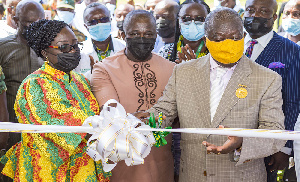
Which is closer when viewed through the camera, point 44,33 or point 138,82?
point 44,33

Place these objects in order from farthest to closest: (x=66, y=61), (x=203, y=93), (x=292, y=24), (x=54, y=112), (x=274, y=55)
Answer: (x=292, y=24), (x=274, y=55), (x=66, y=61), (x=54, y=112), (x=203, y=93)

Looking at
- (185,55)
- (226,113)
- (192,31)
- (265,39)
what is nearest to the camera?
(226,113)

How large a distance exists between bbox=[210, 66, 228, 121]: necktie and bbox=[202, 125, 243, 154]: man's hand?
0.35 m

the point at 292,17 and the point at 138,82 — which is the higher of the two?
the point at 292,17

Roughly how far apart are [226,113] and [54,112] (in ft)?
4.22

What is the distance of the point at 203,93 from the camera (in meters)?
2.78

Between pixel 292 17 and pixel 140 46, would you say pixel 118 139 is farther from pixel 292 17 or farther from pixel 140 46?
pixel 292 17

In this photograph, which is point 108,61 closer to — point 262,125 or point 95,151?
point 95,151

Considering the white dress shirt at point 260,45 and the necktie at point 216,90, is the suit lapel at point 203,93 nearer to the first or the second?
the necktie at point 216,90

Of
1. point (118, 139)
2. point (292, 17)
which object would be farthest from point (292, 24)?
point (118, 139)

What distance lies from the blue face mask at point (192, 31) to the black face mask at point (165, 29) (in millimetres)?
1184

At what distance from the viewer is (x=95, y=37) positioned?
4.87 meters

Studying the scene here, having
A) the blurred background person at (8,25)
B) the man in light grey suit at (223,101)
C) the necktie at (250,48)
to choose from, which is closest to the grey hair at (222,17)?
the man in light grey suit at (223,101)

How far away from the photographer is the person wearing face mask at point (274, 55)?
349 cm
